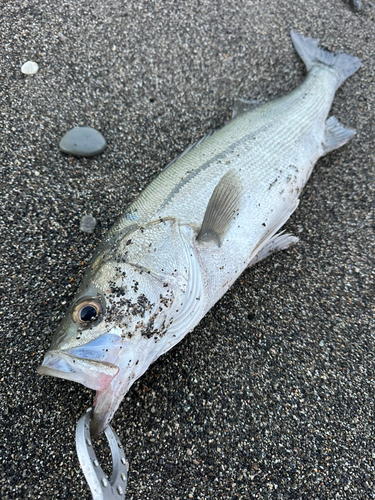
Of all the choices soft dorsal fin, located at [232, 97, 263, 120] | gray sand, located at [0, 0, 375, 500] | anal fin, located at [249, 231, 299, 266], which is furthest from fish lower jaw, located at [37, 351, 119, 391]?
soft dorsal fin, located at [232, 97, 263, 120]

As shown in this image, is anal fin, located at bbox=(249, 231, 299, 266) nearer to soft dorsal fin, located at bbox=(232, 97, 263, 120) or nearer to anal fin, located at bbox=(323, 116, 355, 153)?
anal fin, located at bbox=(323, 116, 355, 153)

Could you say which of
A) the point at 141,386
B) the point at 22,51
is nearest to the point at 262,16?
the point at 22,51

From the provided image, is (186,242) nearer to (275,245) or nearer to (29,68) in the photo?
(275,245)

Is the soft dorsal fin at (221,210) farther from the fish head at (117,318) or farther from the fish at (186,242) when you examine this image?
the fish head at (117,318)

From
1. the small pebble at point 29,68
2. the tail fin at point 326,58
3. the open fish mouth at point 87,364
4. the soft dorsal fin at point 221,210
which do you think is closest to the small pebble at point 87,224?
the soft dorsal fin at point 221,210

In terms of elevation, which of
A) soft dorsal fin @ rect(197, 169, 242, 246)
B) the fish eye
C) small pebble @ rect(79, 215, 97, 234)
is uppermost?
small pebble @ rect(79, 215, 97, 234)

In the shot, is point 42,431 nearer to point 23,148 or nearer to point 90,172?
point 90,172

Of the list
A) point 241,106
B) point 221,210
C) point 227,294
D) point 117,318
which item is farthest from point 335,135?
point 117,318
